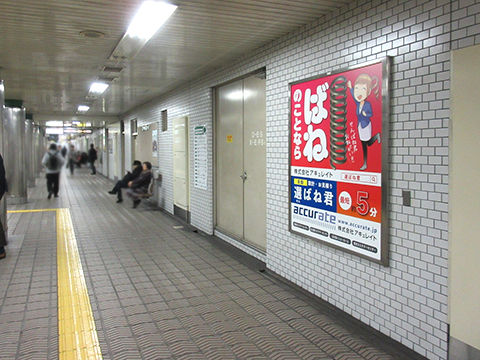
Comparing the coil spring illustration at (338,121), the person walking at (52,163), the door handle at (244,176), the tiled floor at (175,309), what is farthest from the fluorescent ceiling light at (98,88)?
the coil spring illustration at (338,121)

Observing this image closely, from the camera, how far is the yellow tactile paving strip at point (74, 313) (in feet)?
10.4

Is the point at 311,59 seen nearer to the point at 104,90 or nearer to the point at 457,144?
the point at 457,144

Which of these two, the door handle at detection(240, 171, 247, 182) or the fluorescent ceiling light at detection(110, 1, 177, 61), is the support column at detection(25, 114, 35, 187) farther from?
the door handle at detection(240, 171, 247, 182)

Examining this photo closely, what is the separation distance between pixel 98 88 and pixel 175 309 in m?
6.54

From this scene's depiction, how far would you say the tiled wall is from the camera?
9.27 ft

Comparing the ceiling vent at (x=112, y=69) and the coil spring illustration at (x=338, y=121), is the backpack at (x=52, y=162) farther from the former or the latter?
the coil spring illustration at (x=338, y=121)

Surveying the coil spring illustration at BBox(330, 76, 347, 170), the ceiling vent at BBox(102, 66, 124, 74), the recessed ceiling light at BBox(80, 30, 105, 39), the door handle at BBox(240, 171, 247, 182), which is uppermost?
the ceiling vent at BBox(102, 66, 124, 74)

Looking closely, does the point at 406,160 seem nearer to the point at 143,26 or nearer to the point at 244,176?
the point at 143,26

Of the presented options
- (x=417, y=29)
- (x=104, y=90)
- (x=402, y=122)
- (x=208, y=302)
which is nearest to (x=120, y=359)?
(x=208, y=302)

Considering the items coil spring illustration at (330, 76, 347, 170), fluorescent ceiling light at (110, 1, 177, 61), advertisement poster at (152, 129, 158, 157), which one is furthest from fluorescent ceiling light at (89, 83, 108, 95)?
coil spring illustration at (330, 76, 347, 170)

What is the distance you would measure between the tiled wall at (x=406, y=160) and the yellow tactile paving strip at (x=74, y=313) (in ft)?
7.40

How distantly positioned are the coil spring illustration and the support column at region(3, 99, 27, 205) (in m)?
10.0

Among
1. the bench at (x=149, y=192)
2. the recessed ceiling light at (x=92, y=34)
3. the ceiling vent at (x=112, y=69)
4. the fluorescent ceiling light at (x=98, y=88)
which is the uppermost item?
the fluorescent ceiling light at (x=98, y=88)

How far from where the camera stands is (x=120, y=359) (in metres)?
3.04
